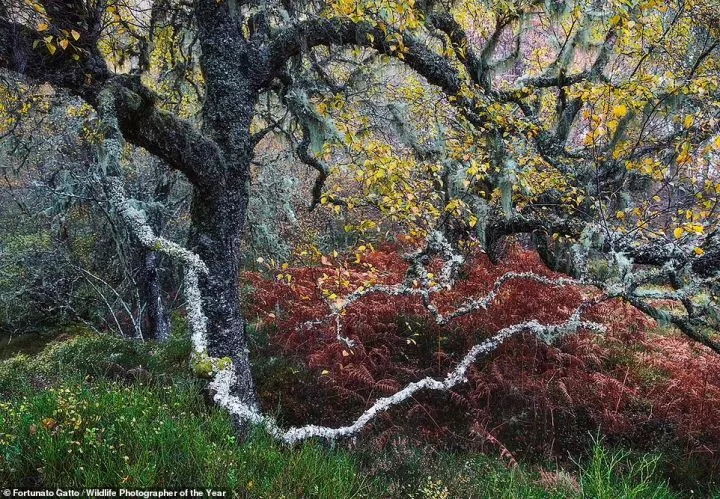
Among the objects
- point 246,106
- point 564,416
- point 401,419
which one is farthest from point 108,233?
point 564,416

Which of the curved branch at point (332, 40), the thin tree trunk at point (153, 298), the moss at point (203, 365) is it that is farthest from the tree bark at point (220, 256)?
the thin tree trunk at point (153, 298)

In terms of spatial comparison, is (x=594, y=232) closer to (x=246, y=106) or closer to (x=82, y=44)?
(x=246, y=106)

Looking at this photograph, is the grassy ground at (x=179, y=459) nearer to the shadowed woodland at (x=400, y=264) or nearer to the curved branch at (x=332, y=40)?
the shadowed woodland at (x=400, y=264)

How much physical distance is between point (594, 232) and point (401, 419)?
140 inches

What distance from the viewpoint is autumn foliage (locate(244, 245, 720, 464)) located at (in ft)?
21.0

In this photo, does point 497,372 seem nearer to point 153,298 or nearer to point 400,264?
point 400,264

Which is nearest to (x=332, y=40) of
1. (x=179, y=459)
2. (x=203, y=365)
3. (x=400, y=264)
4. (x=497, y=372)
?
(x=203, y=365)

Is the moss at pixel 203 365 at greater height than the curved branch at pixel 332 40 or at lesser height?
lesser

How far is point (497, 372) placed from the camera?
7.02 meters

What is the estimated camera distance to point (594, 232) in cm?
548

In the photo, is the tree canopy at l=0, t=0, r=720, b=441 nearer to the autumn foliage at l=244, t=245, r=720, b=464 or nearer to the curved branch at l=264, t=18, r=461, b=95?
the curved branch at l=264, t=18, r=461, b=95

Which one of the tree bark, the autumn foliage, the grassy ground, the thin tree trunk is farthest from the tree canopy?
the thin tree trunk

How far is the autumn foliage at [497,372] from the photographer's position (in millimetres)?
6414

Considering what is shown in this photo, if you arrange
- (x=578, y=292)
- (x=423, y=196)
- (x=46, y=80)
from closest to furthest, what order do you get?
(x=46, y=80) < (x=423, y=196) < (x=578, y=292)
